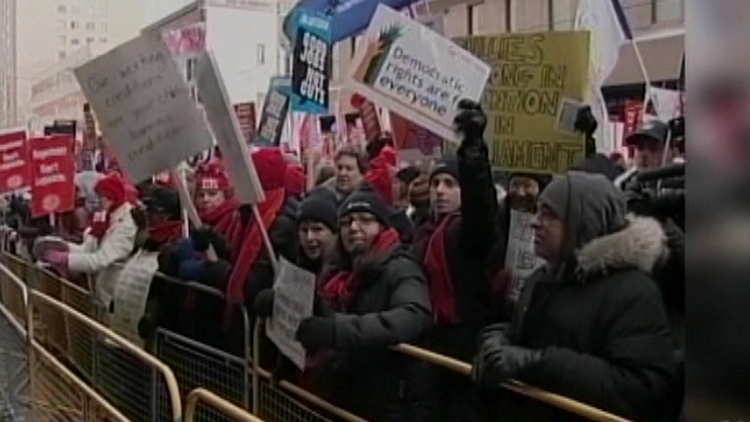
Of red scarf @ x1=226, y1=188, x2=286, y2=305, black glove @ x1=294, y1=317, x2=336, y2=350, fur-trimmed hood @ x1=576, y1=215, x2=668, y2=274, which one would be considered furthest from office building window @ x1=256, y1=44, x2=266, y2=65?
fur-trimmed hood @ x1=576, y1=215, x2=668, y2=274

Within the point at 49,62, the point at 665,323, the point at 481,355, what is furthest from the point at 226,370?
the point at 49,62

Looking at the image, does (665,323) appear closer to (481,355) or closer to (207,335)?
(481,355)

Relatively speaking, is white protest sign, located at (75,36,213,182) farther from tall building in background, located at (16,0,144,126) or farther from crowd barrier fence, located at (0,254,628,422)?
tall building in background, located at (16,0,144,126)

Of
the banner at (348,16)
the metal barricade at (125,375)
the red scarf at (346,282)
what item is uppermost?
the banner at (348,16)

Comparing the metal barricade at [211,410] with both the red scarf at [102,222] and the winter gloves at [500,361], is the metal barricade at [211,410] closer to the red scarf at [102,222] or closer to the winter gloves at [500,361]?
the winter gloves at [500,361]

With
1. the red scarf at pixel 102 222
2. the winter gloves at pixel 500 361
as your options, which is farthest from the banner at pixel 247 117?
the winter gloves at pixel 500 361

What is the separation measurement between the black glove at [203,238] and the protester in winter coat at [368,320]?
1.32 meters

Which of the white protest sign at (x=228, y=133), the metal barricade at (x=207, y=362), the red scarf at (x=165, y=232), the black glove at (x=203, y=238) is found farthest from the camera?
the red scarf at (x=165, y=232)

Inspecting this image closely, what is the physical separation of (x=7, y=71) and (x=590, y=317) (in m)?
20.9

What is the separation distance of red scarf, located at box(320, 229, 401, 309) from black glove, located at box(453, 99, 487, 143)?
17.2 inches

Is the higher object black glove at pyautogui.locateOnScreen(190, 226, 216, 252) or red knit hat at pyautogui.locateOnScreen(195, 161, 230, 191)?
red knit hat at pyautogui.locateOnScreen(195, 161, 230, 191)

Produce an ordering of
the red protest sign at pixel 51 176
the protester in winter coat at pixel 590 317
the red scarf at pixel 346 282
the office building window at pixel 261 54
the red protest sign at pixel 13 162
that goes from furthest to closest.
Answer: the office building window at pixel 261 54, the red protest sign at pixel 13 162, the red protest sign at pixel 51 176, the red scarf at pixel 346 282, the protester in winter coat at pixel 590 317

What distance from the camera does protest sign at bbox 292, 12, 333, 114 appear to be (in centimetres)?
466

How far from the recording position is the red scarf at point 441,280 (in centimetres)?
310
